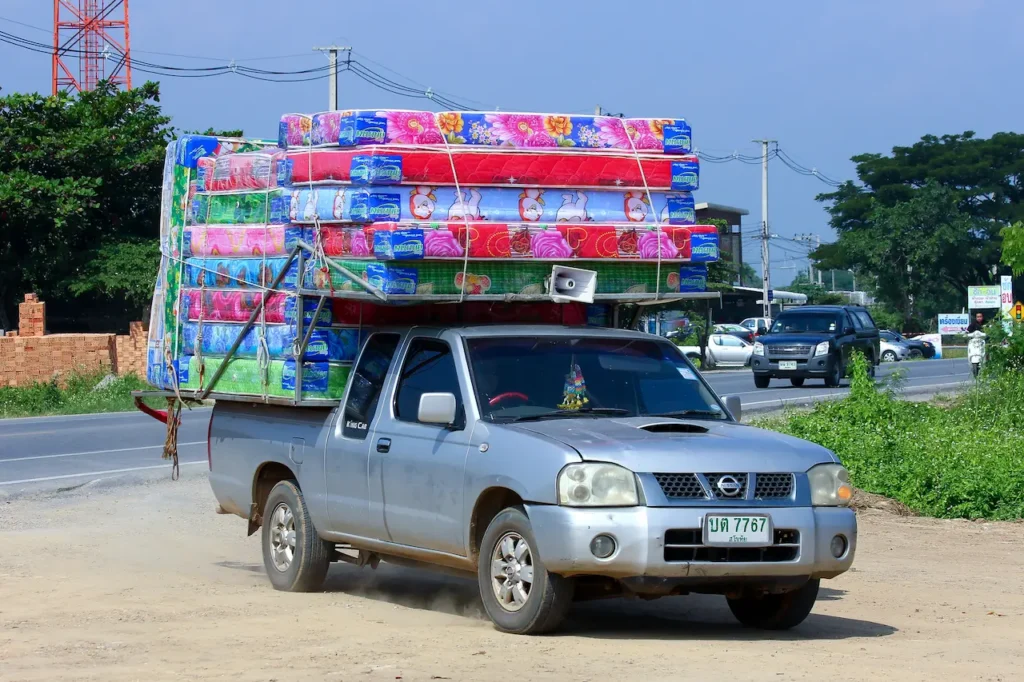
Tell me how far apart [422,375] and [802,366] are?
23.8 meters

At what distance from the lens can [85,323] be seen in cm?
4309

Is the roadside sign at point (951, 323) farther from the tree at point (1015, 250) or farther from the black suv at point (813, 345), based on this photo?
the tree at point (1015, 250)

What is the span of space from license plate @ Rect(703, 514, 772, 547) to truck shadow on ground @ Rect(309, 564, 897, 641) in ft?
2.29

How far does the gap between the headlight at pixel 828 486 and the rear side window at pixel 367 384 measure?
2.72 meters

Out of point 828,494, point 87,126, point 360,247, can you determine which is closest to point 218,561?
point 360,247

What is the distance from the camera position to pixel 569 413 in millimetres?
8297

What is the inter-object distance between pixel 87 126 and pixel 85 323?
19.1ft

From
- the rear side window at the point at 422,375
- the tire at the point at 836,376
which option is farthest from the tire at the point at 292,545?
the tire at the point at 836,376

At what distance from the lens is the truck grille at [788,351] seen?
3164cm

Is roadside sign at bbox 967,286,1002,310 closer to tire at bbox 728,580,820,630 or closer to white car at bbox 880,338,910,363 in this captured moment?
white car at bbox 880,338,910,363

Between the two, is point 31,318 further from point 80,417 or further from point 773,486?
point 773,486

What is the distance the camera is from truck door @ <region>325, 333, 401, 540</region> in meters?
8.96

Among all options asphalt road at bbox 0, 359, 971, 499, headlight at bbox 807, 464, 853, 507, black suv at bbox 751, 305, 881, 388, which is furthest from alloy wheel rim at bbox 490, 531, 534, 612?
black suv at bbox 751, 305, 881, 388

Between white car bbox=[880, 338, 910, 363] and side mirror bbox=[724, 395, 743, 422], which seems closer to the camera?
side mirror bbox=[724, 395, 743, 422]
